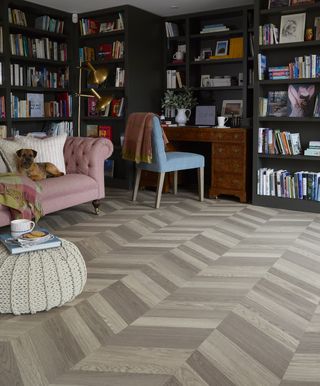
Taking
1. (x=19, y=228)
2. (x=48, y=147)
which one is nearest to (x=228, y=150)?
(x=48, y=147)

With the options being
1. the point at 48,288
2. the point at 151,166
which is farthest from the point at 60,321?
the point at 151,166

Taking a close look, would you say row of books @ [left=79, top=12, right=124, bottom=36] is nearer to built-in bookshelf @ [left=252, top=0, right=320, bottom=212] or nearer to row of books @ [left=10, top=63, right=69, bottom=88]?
row of books @ [left=10, top=63, right=69, bottom=88]

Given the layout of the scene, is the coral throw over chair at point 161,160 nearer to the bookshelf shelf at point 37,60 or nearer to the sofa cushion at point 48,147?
the sofa cushion at point 48,147

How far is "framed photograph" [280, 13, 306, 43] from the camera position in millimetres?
→ 4824

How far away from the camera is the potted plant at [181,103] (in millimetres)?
6108

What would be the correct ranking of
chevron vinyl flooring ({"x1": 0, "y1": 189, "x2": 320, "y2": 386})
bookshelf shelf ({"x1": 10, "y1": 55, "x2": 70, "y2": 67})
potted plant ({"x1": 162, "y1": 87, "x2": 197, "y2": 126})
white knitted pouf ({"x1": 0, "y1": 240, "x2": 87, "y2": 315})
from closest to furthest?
chevron vinyl flooring ({"x1": 0, "y1": 189, "x2": 320, "y2": 386}) < white knitted pouf ({"x1": 0, "y1": 240, "x2": 87, "y2": 315}) < bookshelf shelf ({"x1": 10, "y1": 55, "x2": 70, "y2": 67}) < potted plant ({"x1": 162, "y1": 87, "x2": 197, "y2": 126})

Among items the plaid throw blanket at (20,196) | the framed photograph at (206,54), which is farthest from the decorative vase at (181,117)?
the plaid throw blanket at (20,196)

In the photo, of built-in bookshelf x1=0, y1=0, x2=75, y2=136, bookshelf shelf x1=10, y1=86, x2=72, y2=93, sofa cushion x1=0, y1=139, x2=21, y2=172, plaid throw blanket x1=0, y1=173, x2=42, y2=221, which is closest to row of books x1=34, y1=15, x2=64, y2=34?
built-in bookshelf x1=0, y1=0, x2=75, y2=136

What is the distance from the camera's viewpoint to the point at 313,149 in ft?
15.7

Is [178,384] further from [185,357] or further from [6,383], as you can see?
[6,383]

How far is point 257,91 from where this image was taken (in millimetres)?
5004

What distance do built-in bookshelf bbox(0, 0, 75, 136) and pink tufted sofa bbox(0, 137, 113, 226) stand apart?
153cm

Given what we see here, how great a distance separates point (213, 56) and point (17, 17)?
249 cm

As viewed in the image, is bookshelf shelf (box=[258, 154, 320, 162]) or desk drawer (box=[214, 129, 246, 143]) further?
desk drawer (box=[214, 129, 246, 143])
